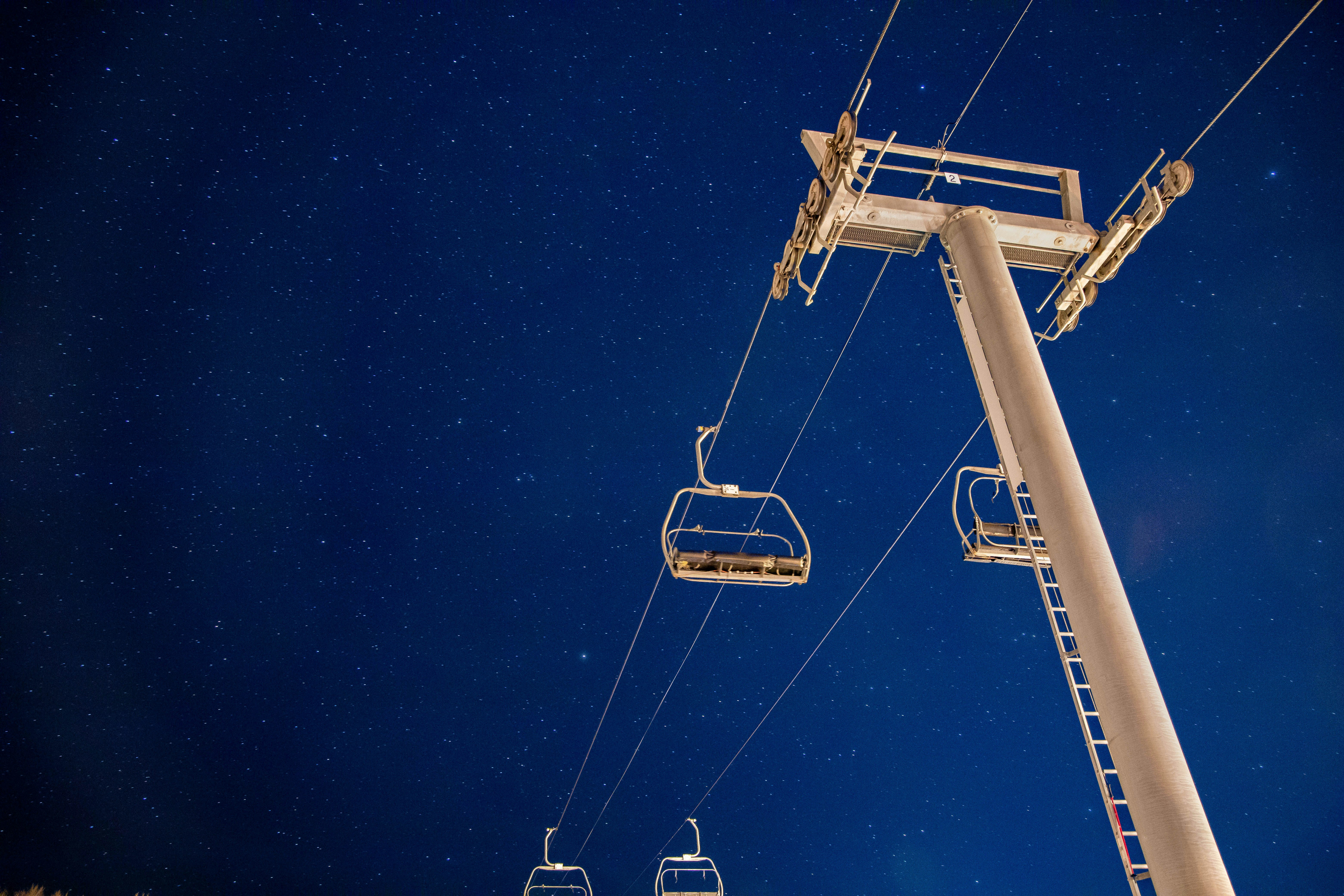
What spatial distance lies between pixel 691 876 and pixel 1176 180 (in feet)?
114

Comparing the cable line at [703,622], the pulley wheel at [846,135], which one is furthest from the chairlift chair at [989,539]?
the cable line at [703,622]

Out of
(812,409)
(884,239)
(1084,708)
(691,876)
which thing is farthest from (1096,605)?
(691,876)

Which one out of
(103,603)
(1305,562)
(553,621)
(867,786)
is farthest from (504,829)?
(1305,562)

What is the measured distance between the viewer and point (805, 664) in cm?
1970

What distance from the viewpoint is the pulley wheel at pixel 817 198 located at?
6332mm

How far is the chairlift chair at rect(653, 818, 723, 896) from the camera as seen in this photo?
42.8 feet

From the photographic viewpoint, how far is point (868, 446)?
703 inches

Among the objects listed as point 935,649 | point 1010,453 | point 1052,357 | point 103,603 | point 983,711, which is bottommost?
point 1010,453

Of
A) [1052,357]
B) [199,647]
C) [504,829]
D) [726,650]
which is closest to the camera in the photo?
[1052,357]

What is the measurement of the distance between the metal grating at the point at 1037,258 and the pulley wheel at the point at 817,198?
1.67 m

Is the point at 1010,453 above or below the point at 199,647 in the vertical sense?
below

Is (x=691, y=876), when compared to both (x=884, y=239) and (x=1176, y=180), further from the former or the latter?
(x=1176, y=180)

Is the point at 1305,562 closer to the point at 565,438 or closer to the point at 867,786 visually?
the point at 867,786

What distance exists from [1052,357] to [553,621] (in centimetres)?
1421
